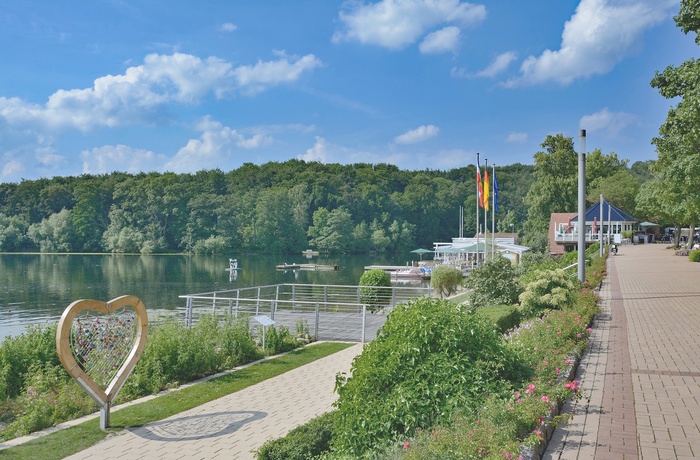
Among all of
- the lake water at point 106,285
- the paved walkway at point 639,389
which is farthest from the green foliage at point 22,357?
the lake water at point 106,285

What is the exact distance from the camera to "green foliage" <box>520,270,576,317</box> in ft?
41.4

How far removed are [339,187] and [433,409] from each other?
4202 inches

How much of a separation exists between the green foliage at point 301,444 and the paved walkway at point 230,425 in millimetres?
915

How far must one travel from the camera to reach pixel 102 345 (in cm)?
820

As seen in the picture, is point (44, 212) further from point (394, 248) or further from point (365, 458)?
point (365, 458)

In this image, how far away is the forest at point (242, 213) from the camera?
102 meters

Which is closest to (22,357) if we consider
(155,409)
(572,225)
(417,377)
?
(155,409)

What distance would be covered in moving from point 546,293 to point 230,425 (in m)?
8.34

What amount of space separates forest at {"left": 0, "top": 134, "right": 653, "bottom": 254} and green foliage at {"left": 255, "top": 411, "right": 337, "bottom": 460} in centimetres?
9247

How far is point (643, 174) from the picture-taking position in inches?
4141

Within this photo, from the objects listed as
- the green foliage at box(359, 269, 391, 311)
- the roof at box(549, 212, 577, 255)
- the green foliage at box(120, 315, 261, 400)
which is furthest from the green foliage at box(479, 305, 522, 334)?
the roof at box(549, 212, 577, 255)

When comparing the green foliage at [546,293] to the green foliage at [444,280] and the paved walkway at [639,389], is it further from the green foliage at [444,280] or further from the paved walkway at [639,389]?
the green foliage at [444,280]

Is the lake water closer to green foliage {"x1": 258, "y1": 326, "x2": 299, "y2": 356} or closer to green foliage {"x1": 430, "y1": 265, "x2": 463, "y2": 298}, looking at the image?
green foliage {"x1": 430, "y1": 265, "x2": 463, "y2": 298}

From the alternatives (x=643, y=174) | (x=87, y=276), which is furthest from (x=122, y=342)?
(x=643, y=174)
